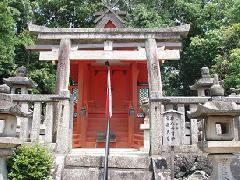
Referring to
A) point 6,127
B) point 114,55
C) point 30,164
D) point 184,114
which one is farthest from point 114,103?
point 6,127

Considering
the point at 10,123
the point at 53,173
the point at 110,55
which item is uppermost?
the point at 110,55

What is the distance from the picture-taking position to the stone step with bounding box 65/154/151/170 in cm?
779

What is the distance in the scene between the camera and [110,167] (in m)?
7.77

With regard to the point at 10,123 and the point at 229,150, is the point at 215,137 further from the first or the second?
the point at 10,123

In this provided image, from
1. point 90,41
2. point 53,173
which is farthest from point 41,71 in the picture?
point 53,173

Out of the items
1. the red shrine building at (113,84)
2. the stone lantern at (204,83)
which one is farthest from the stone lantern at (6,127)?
the stone lantern at (204,83)

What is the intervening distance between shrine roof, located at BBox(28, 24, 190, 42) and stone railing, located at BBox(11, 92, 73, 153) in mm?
2226

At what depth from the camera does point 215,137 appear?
6.20 meters

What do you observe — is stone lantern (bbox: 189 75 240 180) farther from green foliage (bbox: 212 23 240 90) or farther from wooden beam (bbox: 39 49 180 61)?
green foliage (bbox: 212 23 240 90)

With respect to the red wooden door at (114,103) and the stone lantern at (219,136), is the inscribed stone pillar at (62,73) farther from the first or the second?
the red wooden door at (114,103)

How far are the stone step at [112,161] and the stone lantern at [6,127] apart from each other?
184 centimetres

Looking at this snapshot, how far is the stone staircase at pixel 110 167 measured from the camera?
761 centimetres

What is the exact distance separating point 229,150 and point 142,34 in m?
4.97

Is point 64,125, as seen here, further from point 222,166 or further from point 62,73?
point 222,166
